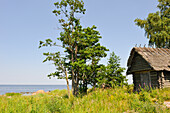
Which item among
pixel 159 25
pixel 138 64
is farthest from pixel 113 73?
pixel 159 25

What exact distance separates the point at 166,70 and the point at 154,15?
1550 cm

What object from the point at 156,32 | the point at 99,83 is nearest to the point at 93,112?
the point at 99,83

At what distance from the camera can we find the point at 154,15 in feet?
96.4

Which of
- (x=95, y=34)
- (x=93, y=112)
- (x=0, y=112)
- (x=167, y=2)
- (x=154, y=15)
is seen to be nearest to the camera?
(x=93, y=112)

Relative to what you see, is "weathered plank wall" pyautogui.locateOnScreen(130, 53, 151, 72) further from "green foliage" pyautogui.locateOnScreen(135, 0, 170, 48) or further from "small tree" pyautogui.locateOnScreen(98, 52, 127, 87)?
"green foliage" pyautogui.locateOnScreen(135, 0, 170, 48)

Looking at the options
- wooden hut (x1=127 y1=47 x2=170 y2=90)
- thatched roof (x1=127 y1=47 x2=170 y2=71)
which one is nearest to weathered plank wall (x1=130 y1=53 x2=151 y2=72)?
wooden hut (x1=127 y1=47 x2=170 y2=90)

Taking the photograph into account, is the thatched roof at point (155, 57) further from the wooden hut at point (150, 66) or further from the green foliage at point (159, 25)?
the green foliage at point (159, 25)

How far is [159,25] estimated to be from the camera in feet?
91.5

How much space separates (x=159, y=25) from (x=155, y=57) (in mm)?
12047

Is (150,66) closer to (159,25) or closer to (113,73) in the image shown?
(113,73)

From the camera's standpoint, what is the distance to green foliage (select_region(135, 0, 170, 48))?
2790cm

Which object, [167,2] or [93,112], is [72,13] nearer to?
[93,112]

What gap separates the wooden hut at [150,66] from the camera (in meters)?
17.3

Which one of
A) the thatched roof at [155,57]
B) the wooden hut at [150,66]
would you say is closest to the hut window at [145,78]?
the wooden hut at [150,66]
